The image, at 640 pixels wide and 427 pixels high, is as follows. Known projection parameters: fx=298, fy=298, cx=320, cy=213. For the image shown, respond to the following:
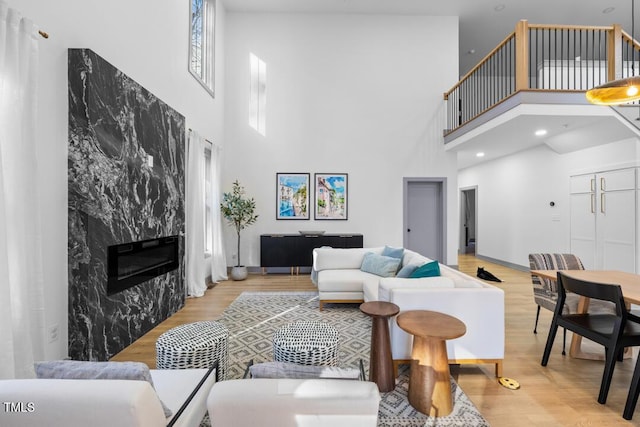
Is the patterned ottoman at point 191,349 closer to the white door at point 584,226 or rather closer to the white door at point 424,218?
the white door at point 424,218

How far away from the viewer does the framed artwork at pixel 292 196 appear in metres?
6.61

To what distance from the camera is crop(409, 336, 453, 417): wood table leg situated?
6.38ft

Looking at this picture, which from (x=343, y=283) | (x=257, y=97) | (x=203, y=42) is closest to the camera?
(x=343, y=283)

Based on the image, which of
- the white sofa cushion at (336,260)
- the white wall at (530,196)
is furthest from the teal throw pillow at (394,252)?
the white wall at (530,196)

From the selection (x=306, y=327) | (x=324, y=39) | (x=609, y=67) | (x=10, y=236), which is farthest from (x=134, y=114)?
(x=609, y=67)

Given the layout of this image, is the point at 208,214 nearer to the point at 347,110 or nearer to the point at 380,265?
the point at 380,265

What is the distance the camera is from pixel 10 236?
185 centimetres

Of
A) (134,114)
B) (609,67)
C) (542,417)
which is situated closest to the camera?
(542,417)

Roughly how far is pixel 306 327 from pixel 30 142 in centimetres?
232

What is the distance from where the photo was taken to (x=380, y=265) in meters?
4.18

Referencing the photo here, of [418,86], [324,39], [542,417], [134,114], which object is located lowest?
[542,417]

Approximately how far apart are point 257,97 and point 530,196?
21.5 feet

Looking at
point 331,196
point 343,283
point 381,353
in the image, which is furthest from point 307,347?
point 331,196

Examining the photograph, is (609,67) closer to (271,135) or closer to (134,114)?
(271,135)
